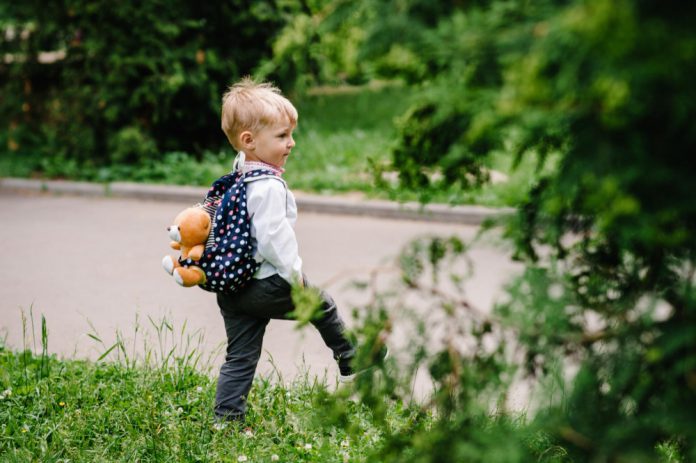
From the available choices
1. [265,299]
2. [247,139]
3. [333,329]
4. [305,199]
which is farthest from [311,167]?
[265,299]

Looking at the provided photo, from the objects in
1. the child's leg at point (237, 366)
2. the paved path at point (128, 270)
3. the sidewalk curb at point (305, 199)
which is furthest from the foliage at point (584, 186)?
the sidewalk curb at point (305, 199)

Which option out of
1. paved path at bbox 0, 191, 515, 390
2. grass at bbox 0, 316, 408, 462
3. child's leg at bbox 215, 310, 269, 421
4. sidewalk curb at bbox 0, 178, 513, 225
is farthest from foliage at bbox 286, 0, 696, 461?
sidewalk curb at bbox 0, 178, 513, 225

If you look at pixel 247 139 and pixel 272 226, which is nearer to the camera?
pixel 272 226

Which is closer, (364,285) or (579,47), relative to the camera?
(579,47)

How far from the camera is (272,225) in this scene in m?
2.97

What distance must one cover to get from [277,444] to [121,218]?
5147mm

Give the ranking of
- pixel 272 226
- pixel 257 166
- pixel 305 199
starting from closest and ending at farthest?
pixel 272 226, pixel 257 166, pixel 305 199

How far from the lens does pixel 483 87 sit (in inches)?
63.0

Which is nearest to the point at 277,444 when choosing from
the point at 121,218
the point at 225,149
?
the point at 121,218

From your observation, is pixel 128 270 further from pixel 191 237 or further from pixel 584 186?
pixel 584 186

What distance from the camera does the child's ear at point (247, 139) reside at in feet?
10.1

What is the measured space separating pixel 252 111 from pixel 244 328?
91 centimetres

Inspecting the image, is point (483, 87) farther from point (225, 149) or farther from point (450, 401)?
point (225, 149)

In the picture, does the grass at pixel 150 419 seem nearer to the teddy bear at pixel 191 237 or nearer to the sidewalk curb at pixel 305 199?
the teddy bear at pixel 191 237
